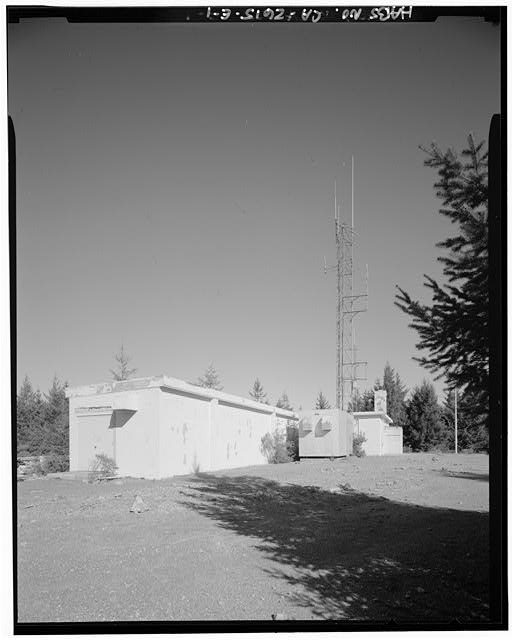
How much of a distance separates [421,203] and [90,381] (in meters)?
6.16

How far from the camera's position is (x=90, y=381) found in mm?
10219

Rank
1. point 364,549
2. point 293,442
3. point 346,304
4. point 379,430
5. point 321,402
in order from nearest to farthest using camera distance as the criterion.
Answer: point 364,549, point 346,304, point 379,430, point 321,402, point 293,442

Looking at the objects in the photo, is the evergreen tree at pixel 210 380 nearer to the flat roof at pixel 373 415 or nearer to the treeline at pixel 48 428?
the treeline at pixel 48 428

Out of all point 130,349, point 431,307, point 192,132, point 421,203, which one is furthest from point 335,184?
point 130,349

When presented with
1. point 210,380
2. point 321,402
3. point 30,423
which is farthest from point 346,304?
point 30,423

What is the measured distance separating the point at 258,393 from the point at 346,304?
4627 mm

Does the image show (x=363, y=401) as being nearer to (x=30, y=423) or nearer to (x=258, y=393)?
(x=258, y=393)

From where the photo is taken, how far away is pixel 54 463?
10430 millimetres

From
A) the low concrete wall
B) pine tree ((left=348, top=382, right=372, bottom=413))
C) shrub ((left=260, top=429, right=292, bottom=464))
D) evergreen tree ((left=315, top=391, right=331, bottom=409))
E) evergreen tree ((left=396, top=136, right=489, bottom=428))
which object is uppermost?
evergreen tree ((left=396, top=136, right=489, bottom=428))

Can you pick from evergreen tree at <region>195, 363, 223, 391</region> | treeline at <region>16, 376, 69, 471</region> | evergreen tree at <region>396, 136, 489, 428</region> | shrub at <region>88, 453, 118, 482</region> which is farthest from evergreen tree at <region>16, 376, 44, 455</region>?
evergreen tree at <region>396, 136, 489, 428</region>

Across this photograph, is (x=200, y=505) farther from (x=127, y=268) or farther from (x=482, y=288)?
(x=482, y=288)

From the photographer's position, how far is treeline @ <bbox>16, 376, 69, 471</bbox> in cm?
1023

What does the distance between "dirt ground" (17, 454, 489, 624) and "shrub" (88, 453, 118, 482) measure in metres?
0.29

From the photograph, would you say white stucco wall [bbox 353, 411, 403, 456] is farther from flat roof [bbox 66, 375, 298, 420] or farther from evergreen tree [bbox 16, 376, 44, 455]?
evergreen tree [bbox 16, 376, 44, 455]
